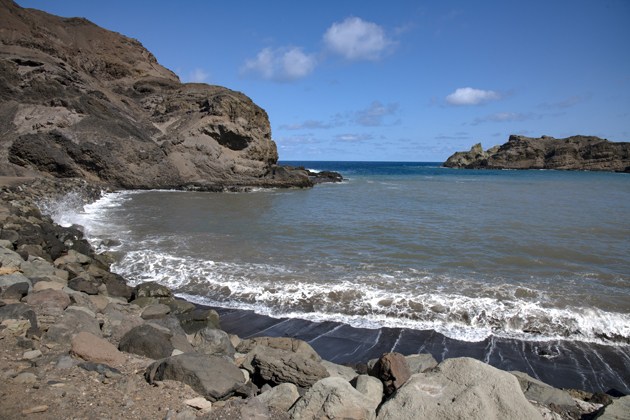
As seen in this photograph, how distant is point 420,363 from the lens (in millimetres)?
4418

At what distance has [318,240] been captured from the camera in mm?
11930

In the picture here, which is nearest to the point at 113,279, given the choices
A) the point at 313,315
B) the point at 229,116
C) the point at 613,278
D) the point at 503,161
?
the point at 313,315

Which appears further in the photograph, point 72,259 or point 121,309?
point 72,259

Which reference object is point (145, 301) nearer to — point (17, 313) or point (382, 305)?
point (17, 313)

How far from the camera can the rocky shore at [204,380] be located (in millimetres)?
2973

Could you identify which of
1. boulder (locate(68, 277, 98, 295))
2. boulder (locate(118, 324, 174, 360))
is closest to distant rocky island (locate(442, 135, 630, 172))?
boulder (locate(68, 277, 98, 295))

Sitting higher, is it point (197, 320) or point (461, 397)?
point (461, 397)

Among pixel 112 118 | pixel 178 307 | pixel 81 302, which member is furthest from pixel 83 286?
pixel 112 118

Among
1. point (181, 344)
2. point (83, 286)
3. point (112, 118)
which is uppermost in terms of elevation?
point (112, 118)

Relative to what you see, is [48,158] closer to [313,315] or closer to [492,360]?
[313,315]

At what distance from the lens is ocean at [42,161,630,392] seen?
6086 millimetres

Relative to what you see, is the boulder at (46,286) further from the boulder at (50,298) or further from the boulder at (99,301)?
the boulder at (99,301)

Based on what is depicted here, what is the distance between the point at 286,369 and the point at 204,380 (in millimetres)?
996

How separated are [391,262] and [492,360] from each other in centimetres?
437
